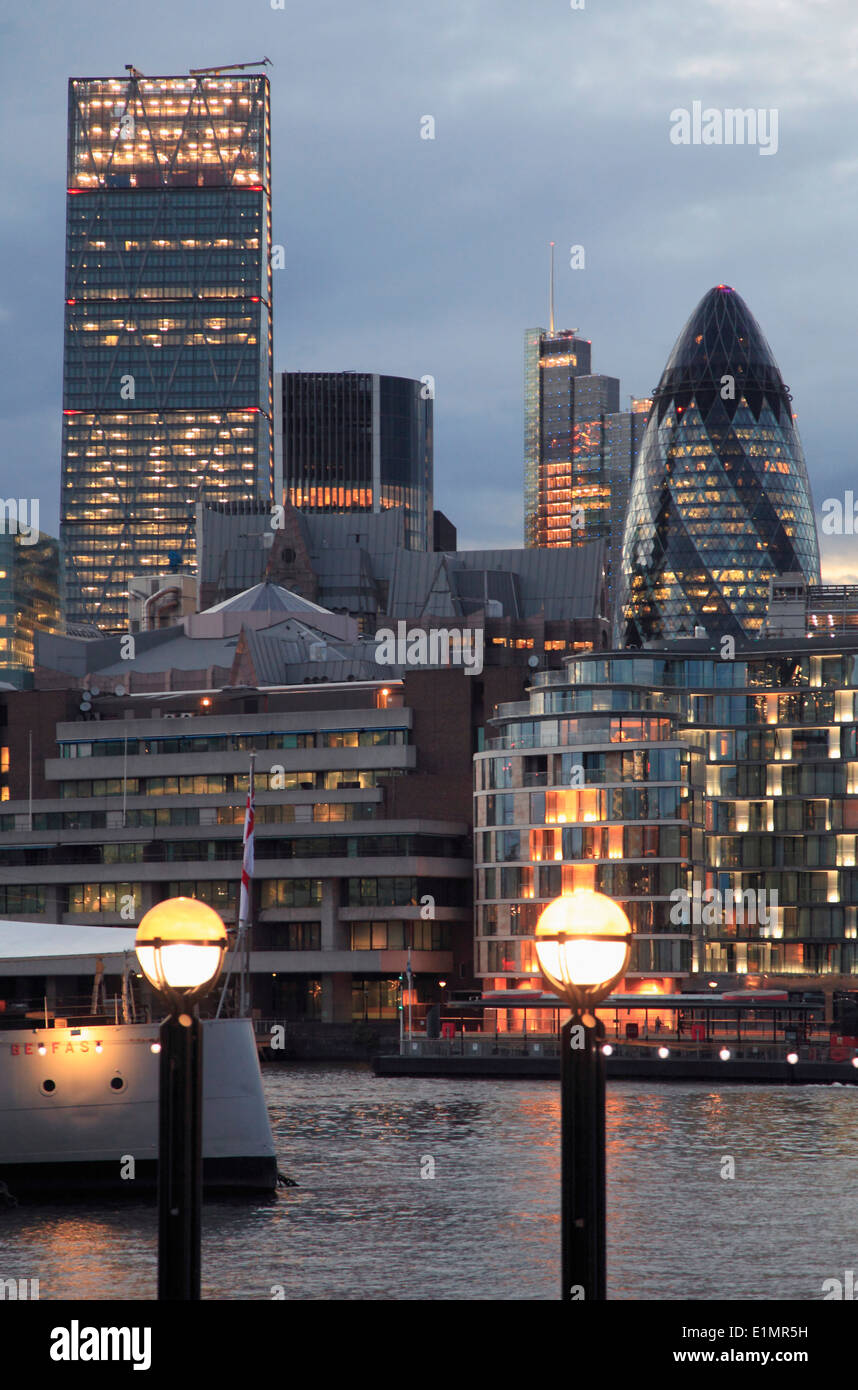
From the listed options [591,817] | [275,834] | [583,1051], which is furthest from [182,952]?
[275,834]

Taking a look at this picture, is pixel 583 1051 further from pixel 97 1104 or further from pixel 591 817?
pixel 591 817

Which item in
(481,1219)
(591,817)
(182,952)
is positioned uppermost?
(591,817)

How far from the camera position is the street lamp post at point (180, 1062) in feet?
46.5

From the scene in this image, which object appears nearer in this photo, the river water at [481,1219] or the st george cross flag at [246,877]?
the river water at [481,1219]

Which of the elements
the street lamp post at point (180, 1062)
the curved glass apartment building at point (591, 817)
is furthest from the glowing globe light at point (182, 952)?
the curved glass apartment building at point (591, 817)

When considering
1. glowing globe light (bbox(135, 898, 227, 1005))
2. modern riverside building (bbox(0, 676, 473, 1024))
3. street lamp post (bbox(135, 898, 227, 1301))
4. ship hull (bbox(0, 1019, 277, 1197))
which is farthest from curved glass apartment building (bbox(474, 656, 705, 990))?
glowing globe light (bbox(135, 898, 227, 1005))

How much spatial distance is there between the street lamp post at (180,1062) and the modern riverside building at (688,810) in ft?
365

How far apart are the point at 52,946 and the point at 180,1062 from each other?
34137 millimetres

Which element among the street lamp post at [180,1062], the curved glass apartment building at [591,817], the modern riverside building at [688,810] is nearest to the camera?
the street lamp post at [180,1062]

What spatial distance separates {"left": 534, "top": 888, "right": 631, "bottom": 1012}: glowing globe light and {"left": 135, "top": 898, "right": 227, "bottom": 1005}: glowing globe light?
7.68 feet

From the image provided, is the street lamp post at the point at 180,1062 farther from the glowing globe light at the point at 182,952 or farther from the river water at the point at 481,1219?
the river water at the point at 481,1219

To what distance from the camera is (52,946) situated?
47625 millimetres
